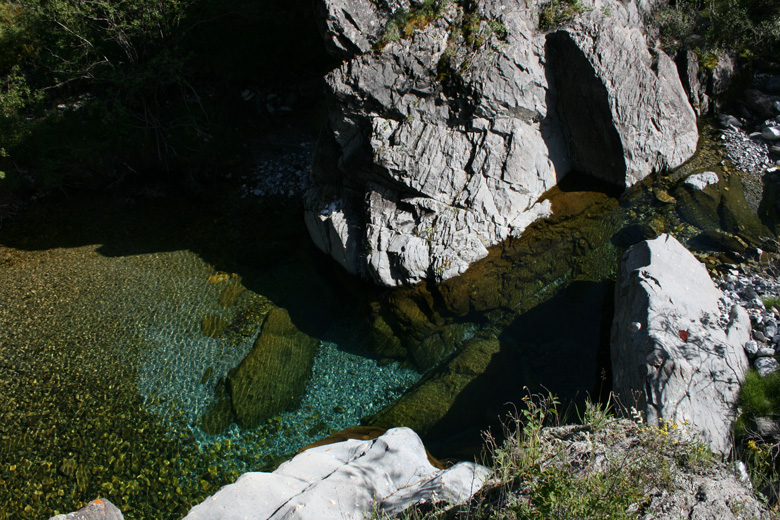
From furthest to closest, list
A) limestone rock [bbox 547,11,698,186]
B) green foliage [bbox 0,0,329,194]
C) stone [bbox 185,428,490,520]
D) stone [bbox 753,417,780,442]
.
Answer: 1. green foliage [bbox 0,0,329,194]
2. limestone rock [bbox 547,11,698,186]
3. stone [bbox 753,417,780,442]
4. stone [bbox 185,428,490,520]

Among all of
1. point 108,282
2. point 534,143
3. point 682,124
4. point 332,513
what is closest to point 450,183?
point 534,143

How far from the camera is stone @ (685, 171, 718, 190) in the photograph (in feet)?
32.7

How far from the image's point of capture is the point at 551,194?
10.1 metres

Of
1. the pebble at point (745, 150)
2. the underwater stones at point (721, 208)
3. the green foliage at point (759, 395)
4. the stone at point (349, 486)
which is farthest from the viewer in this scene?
the pebble at point (745, 150)

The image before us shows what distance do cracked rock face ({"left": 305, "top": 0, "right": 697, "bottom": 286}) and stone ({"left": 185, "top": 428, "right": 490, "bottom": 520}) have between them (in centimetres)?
385

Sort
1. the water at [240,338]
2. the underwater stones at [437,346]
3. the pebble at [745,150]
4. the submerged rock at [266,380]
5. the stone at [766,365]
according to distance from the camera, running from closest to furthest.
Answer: the stone at [766,365] < the water at [240,338] < the submerged rock at [266,380] < the underwater stones at [437,346] < the pebble at [745,150]

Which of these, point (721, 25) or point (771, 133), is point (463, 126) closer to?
point (771, 133)

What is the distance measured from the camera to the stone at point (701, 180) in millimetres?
9981

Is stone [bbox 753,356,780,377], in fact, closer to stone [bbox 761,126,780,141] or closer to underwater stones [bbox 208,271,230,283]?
stone [bbox 761,126,780,141]

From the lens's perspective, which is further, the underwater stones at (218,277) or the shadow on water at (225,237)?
the underwater stones at (218,277)

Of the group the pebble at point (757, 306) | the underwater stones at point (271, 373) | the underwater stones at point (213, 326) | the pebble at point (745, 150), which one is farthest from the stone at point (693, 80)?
the underwater stones at point (213, 326)

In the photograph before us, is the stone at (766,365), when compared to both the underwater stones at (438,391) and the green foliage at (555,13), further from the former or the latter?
the green foliage at (555,13)

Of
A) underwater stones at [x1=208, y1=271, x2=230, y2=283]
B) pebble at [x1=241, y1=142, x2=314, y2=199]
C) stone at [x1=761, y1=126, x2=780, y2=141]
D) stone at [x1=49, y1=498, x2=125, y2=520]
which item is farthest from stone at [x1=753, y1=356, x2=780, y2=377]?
pebble at [x1=241, y1=142, x2=314, y2=199]

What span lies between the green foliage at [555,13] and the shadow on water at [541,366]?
5.67 m
